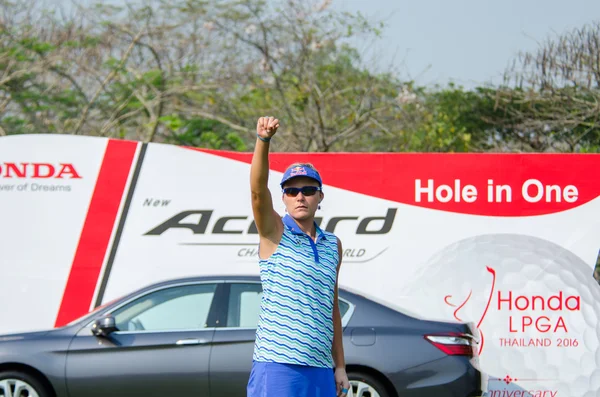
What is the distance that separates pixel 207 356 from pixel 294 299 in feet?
11.9

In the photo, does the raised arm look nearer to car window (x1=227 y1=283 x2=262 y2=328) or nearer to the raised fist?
the raised fist

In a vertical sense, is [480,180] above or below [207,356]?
above

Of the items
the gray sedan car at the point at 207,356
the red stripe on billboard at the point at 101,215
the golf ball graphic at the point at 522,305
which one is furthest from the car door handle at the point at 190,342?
the golf ball graphic at the point at 522,305

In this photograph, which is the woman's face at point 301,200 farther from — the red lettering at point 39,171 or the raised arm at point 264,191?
the red lettering at point 39,171

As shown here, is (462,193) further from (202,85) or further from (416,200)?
(202,85)

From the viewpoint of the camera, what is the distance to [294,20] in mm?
17391

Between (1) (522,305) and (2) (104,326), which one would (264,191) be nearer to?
(2) (104,326)

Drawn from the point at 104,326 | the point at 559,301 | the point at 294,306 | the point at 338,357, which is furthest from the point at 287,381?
the point at 559,301

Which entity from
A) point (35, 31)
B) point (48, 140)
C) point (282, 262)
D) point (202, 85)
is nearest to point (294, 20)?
point (202, 85)

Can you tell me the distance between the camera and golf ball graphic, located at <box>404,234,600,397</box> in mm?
9297

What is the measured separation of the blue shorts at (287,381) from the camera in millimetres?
3977

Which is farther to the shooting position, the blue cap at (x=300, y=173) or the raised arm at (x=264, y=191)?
the blue cap at (x=300, y=173)

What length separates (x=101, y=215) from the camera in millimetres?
9867

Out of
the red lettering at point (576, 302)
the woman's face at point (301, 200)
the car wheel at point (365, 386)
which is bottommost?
the car wheel at point (365, 386)
